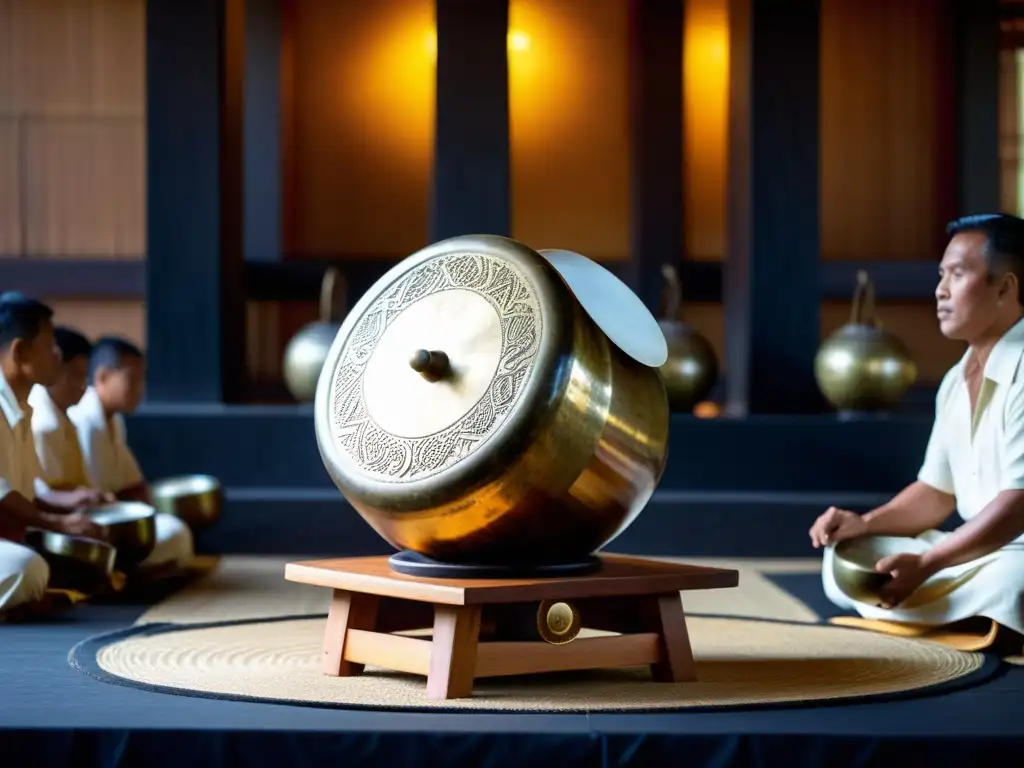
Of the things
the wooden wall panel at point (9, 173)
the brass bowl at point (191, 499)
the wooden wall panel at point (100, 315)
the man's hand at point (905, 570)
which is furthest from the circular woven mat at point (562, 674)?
the wooden wall panel at point (9, 173)

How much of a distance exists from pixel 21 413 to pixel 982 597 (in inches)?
90.8

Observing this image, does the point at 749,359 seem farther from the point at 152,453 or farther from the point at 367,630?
the point at 367,630

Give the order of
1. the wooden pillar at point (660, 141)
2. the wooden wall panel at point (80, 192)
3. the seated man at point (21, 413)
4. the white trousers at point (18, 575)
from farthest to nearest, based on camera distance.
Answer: the wooden wall panel at point (80, 192) < the wooden pillar at point (660, 141) < the seated man at point (21, 413) < the white trousers at point (18, 575)

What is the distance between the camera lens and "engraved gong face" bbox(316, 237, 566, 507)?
2.47m

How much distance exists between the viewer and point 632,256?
7539mm

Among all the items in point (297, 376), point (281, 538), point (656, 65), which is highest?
point (656, 65)

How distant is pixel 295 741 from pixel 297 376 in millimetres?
3607

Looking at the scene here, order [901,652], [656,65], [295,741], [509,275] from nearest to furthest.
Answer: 1. [295,741]
2. [509,275]
3. [901,652]
4. [656,65]

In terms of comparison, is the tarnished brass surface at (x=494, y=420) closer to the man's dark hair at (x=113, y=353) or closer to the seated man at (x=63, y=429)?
the seated man at (x=63, y=429)

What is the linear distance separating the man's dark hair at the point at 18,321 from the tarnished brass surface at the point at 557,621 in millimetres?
1721

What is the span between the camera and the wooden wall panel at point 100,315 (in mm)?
7688

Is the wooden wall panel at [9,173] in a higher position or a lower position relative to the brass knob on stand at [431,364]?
higher

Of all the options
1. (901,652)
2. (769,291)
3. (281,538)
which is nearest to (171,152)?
(281,538)

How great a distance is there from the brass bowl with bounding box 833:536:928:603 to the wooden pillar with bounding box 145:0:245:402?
2.95 metres
